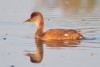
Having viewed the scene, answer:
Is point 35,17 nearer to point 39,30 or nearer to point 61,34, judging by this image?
point 39,30

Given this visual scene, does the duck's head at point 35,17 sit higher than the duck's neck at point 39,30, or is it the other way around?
the duck's head at point 35,17

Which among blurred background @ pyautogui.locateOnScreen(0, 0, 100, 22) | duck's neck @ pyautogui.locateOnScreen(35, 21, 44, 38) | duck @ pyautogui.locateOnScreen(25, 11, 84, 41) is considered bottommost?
blurred background @ pyautogui.locateOnScreen(0, 0, 100, 22)

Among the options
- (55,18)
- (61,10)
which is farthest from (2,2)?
(55,18)

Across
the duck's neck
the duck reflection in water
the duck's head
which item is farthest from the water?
the duck's head

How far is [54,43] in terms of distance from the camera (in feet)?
50.4

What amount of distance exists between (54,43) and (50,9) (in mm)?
→ 6448

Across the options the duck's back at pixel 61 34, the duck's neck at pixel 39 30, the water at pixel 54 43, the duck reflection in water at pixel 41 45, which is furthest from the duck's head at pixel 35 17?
the duck reflection in water at pixel 41 45

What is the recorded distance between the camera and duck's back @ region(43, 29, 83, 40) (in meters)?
15.7

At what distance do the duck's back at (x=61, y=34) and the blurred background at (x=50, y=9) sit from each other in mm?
2942

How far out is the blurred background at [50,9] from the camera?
19655 millimetres

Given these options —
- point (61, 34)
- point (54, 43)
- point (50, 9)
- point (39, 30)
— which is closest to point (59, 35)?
point (61, 34)

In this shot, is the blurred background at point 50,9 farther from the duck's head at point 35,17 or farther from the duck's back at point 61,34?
the duck's back at point 61,34

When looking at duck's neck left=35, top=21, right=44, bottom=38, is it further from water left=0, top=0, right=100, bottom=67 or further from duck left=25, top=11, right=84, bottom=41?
water left=0, top=0, right=100, bottom=67

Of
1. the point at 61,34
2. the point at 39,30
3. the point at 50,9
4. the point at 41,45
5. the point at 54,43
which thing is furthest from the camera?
the point at 50,9
